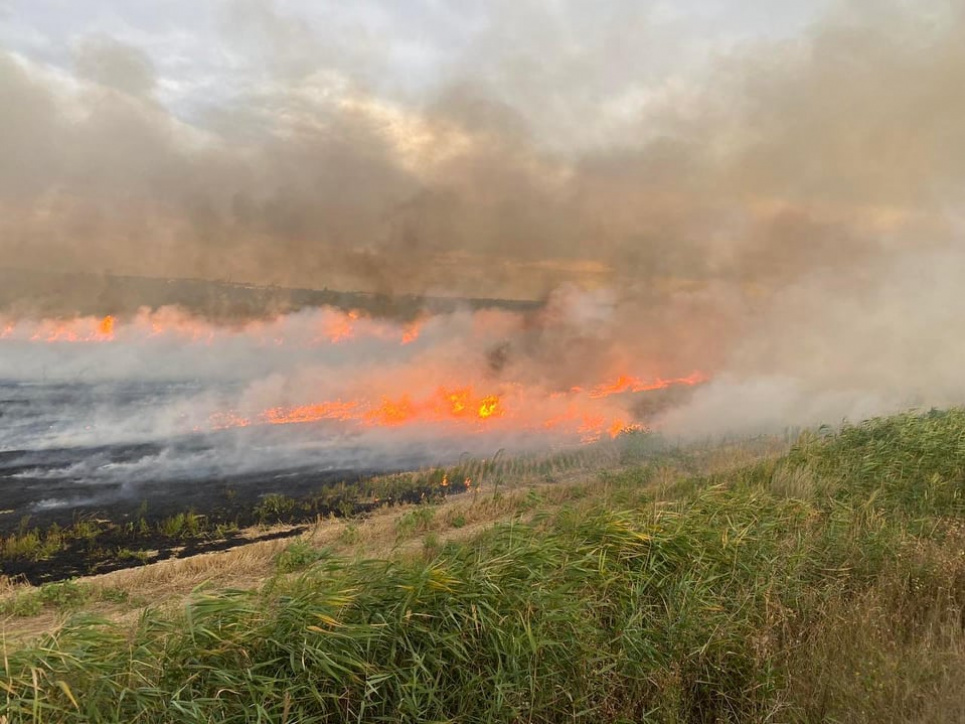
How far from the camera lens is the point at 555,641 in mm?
4102

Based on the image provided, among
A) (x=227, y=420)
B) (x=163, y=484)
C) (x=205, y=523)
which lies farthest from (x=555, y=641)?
(x=227, y=420)

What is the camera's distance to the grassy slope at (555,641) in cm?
374

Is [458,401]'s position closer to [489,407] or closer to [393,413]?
[489,407]

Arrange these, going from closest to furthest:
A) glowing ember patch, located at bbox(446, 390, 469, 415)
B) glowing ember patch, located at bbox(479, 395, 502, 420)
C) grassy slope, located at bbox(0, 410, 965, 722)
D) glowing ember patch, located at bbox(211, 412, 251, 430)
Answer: grassy slope, located at bbox(0, 410, 965, 722)
glowing ember patch, located at bbox(479, 395, 502, 420)
glowing ember patch, located at bbox(446, 390, 469, 415)
glowing ember patch, located at bbox(211, 412, 251, 430)

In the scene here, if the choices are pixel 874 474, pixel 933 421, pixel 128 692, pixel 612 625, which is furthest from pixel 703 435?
pixel 128 692

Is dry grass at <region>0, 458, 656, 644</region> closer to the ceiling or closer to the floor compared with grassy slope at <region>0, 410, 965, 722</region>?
closer to the floor

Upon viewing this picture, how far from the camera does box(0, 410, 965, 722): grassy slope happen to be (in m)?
3.74

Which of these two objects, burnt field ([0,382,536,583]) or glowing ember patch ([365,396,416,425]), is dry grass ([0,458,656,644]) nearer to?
burnt field ([0,382,536,583])

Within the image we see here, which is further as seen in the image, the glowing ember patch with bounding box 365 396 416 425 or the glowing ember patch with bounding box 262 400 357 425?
the glowing ember patch with bounding box 262 400 357 425

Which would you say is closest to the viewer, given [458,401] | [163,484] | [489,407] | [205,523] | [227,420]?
[205,523]

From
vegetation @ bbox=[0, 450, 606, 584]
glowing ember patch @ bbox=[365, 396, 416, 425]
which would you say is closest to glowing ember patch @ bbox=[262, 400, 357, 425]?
glowing ember patch @ bbox=[365, 396, 416, 425]

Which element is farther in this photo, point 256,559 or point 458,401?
point 458,401

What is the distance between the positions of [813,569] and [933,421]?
8.67 metres

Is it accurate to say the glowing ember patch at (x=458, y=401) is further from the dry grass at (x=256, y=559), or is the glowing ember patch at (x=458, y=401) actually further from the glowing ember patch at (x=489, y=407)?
the dry grass at (x=256, y=559)
